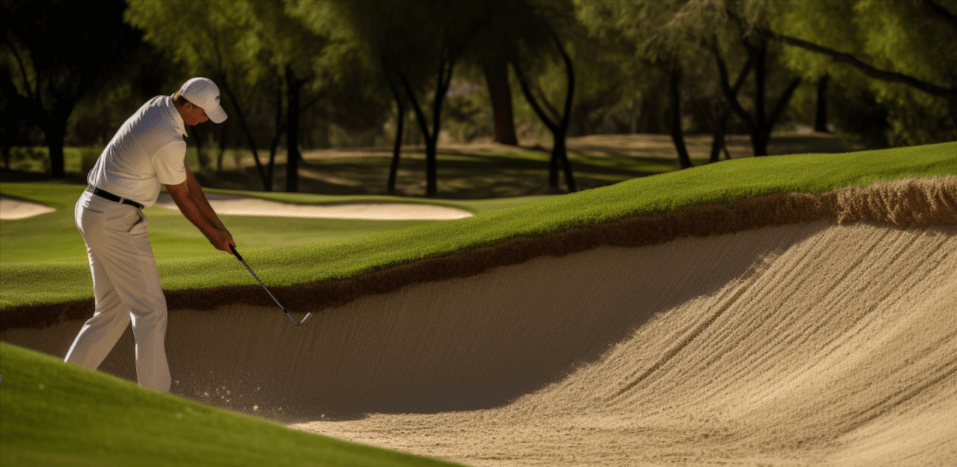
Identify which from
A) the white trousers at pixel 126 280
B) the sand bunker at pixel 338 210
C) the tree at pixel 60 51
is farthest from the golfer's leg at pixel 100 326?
the tree at pixel 60 51

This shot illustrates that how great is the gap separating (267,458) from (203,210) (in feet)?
10.6

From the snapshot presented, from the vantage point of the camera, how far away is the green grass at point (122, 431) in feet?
9.43

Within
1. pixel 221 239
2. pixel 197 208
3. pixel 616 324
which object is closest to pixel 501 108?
pixel 616 324

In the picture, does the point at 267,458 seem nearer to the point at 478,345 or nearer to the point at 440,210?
the point at 478,345

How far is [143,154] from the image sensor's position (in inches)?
216

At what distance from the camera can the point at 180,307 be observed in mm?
8055

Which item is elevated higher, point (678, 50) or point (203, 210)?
point (678, 50)

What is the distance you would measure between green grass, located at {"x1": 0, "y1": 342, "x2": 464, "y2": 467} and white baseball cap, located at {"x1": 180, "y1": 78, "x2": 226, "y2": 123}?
2200 millimetres

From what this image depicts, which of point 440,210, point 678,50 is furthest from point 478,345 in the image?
point 678,50

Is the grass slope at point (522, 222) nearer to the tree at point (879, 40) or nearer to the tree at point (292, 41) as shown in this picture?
the tree at point (879, 40)

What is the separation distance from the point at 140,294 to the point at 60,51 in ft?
106

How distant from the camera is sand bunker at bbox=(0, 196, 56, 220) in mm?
17812

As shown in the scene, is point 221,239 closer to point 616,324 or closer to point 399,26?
point 616,324

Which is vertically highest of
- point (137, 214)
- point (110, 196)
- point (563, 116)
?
point (563, 116)
